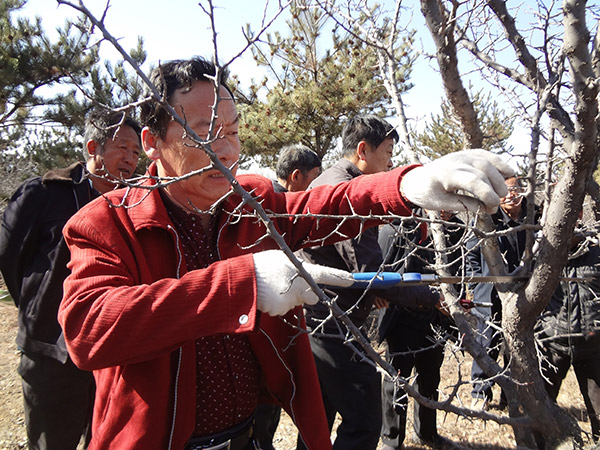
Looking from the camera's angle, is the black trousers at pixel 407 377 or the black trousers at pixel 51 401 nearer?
the black trousers at pixel 51 401

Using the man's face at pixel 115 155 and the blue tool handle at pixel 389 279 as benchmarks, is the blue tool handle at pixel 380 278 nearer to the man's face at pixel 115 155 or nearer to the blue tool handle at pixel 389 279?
the blue tool handle at pixel 389 279

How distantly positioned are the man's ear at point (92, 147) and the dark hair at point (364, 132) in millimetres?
1662

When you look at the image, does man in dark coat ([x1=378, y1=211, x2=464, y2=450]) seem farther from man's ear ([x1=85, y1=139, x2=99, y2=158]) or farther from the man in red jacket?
man's ear ([x1=85, y1=139, x2=99, y2=158])

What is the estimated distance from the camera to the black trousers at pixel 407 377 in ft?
11.5

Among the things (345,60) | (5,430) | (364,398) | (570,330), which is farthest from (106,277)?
(345,60)

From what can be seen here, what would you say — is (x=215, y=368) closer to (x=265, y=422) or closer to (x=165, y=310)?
(x=165, y=310)

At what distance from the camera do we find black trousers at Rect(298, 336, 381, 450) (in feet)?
8.27

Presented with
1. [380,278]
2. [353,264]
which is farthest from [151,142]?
[353,264]

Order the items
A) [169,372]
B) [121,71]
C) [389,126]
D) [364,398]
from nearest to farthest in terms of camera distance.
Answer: [169,372], [364,398], [389,126], [121,71]

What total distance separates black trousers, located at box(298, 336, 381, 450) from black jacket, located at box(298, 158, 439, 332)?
0.68ft

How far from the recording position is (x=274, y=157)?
1052 cm

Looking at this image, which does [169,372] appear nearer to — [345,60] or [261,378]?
[261,378]

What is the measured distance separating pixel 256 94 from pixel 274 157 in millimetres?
1539

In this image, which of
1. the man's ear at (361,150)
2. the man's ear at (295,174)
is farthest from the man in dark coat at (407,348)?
the man's ear at (295,174)
